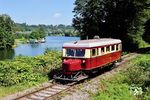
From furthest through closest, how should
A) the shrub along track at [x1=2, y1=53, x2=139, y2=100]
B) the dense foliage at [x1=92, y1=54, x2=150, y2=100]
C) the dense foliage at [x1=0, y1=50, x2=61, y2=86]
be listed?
the dense foliage at [x1=0, y1=50, x2=61, y2=86] < the shrub along track at [x1=2, y1=53, x2=139, y2=100] < the dense foliage at [x1=92, y1=54, x2=150, y2=100]

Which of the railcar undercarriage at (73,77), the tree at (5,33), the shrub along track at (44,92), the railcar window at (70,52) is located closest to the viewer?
the shrub along track at (44,92)

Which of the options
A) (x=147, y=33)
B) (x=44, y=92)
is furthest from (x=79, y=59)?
(x=147, y=33)

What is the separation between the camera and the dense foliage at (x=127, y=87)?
721 inches

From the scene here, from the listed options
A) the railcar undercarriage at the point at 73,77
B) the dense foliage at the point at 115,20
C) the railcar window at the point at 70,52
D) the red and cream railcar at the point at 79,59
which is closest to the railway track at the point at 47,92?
the railcar undercarriage at the point at 73,77

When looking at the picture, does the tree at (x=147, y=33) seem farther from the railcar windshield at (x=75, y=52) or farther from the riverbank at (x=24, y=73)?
the railcar windshield at (x=75, y=52)

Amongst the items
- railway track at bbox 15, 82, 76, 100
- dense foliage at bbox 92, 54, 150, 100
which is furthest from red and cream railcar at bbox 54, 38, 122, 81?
dense foliage at bbox 92, 54, 150, 100

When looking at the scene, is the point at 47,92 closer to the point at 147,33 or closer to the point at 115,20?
the point at 115,20

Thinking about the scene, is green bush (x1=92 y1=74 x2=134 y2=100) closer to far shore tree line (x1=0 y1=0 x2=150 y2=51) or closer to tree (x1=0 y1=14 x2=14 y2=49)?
far shore tree line (x1=0 y1=0 x2=150 y2=51)

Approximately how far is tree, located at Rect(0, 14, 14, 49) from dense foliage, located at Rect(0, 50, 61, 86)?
363ft

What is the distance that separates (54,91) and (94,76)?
5661 mm

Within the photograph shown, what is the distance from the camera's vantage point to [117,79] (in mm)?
22688

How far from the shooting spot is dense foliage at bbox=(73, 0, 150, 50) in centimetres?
4847

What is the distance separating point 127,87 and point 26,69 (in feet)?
25.3

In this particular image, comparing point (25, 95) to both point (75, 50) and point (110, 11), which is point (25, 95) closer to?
point (75, 50)
